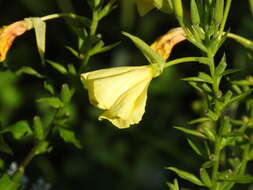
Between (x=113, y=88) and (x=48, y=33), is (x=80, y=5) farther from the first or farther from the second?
(x=113, y=88)

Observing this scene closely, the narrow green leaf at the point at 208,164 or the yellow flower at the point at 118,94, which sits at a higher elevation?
the yellow flower at the point at 118,94

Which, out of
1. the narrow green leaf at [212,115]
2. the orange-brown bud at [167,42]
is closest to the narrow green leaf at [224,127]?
the narrow green leaf at [212,115]

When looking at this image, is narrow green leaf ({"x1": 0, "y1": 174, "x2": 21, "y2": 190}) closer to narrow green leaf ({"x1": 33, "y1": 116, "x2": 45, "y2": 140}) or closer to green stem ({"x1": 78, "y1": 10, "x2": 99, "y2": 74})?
narrow green leaf ({"x1": 33, "y1": 116, "x2": 45, "y2": 140})

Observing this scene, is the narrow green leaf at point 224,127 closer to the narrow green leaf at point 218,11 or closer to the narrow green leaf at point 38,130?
the narrow green leaf at point 218,11

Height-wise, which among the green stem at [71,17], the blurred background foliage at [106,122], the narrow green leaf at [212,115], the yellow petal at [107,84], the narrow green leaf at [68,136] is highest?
the green stem at [71,17]

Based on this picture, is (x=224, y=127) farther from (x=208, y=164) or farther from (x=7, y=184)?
(x=7, y=184)

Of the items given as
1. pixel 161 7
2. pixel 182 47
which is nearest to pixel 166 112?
pixel 182 47

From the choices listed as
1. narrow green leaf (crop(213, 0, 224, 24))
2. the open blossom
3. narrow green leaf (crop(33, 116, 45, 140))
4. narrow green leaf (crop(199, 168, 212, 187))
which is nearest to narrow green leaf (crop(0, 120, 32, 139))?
narrow green leaf (crop(33, 116, 45, 140))
